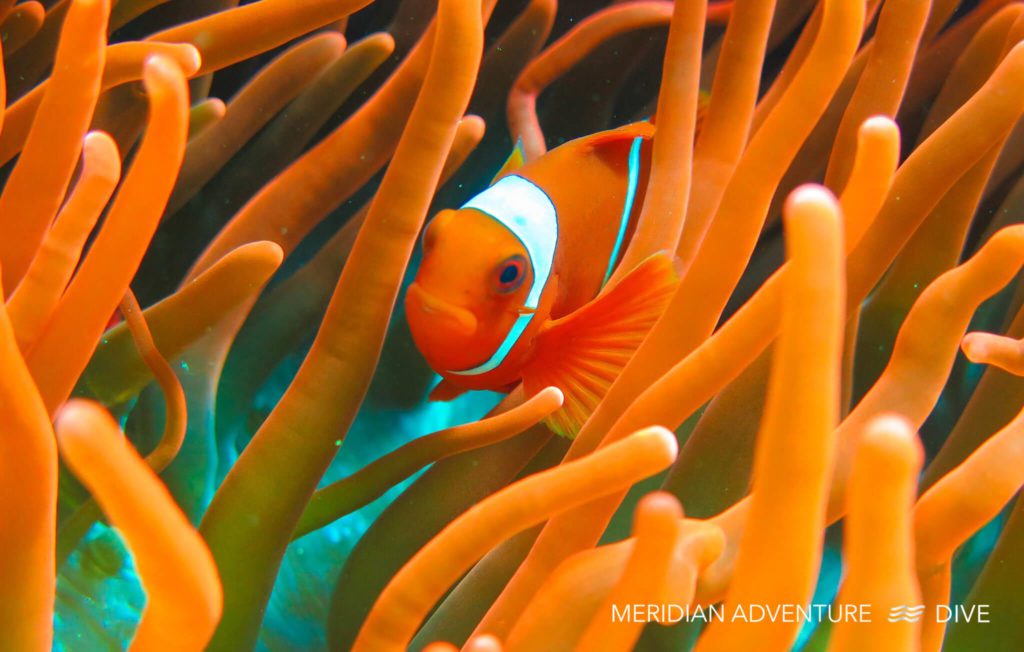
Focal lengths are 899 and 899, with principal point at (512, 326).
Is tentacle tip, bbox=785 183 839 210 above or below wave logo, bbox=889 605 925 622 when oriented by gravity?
above

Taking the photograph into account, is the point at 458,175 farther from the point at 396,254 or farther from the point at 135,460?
the point at 135,460

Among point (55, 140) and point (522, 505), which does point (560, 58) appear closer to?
point (55, 140)

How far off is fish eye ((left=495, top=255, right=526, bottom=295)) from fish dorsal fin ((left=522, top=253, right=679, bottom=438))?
5 centimetres

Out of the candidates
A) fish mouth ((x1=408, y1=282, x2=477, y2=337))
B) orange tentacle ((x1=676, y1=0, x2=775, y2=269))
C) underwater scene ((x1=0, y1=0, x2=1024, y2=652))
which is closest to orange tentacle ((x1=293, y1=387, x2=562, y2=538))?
underwater scene ((x1=0, y1=0, x2=1024, y2=652))

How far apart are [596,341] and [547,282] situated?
9 centimetres

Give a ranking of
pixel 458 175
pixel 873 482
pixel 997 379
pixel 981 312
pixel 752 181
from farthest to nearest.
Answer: pixel 458 175, pixel 981 312, pixel 997 379, pixel 752 181, pixel 873 482

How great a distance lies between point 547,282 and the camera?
2.66ft

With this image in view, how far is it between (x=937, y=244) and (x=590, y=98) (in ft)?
1.66

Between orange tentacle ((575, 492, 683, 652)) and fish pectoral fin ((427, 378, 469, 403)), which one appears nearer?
orange tentacle ((575, 492, 683, 652))

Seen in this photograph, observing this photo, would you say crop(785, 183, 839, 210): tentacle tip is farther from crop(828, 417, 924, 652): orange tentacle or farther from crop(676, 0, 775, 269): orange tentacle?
crop(676, 0, 775, 269): orange tentacle

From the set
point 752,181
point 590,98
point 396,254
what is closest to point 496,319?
point 396,254

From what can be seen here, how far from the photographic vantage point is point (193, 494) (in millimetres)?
767

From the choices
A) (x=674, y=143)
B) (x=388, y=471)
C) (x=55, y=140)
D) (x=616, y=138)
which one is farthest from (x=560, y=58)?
(x=55, y=140)

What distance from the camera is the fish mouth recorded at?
2.46ft
